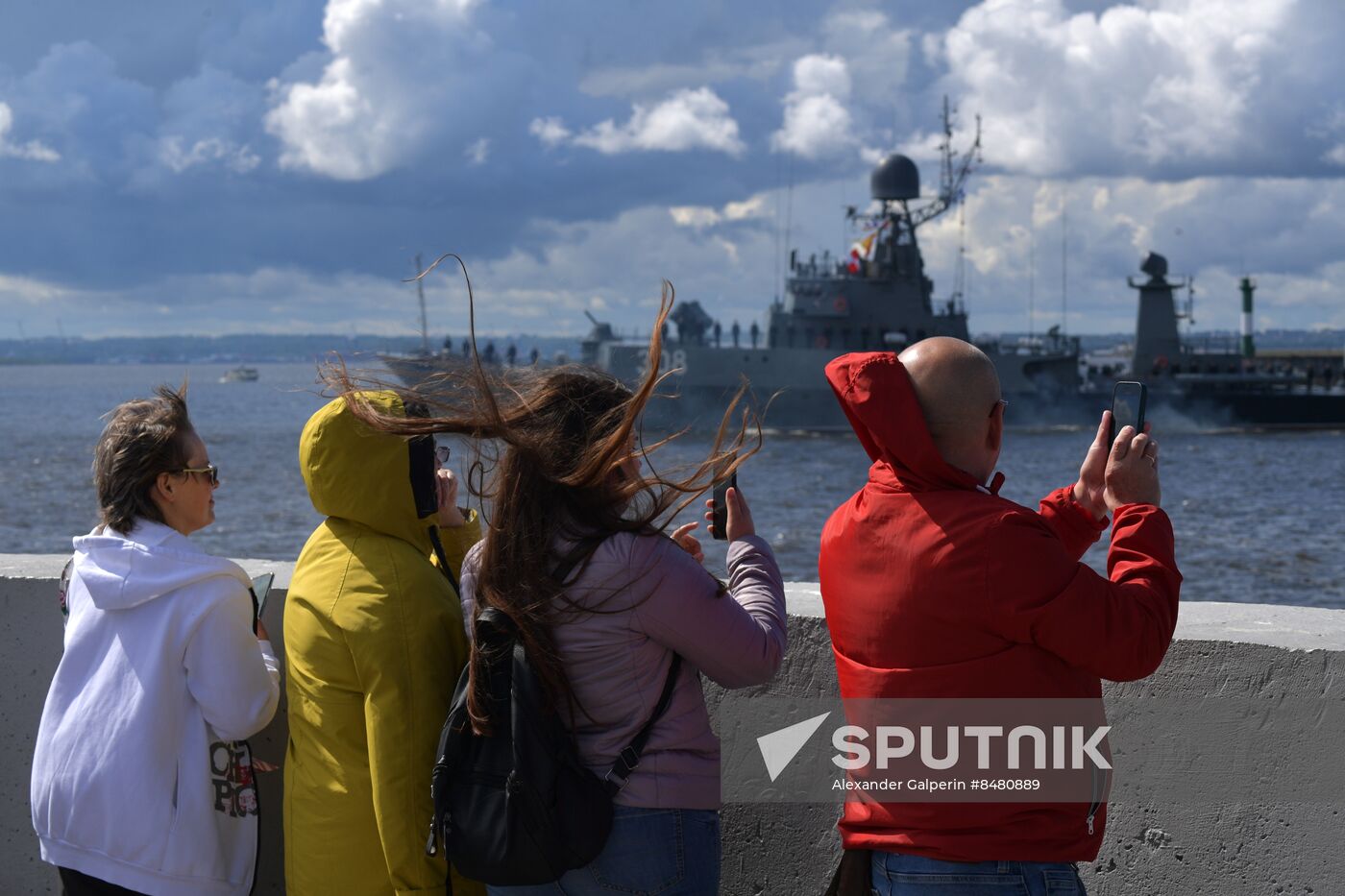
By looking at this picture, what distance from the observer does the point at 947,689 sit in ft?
7.06

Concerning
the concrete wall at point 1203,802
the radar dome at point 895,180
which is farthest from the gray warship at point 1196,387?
the concrete wall at point 1203,802

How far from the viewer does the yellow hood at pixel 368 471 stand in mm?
2594

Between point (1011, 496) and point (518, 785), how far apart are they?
1462 inches

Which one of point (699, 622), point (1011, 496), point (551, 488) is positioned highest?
point (551, 488)

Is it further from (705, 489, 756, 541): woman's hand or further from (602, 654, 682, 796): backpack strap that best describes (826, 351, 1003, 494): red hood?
(602, 654, 682, 796): backpack strap

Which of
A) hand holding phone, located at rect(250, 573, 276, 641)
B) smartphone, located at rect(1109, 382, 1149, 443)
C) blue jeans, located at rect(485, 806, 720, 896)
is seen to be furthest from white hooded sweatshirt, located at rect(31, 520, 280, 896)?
smartphone, located at rect(1109, 382, 1149, 443)

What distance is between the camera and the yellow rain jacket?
2.55 meters

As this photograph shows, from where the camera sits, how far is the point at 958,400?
215 cm

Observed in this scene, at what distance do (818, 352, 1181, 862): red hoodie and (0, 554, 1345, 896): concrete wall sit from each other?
694 mm

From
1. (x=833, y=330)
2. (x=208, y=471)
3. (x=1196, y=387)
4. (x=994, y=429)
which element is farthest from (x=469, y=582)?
(x=1196, y=387)

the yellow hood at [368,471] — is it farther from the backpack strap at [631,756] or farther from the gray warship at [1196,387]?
the gray warship at [1196,387]

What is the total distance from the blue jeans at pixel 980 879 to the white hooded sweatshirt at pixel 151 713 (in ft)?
4.34

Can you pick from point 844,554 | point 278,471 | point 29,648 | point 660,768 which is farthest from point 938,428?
point 278,471

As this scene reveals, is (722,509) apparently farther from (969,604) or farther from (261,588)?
(261,588)
